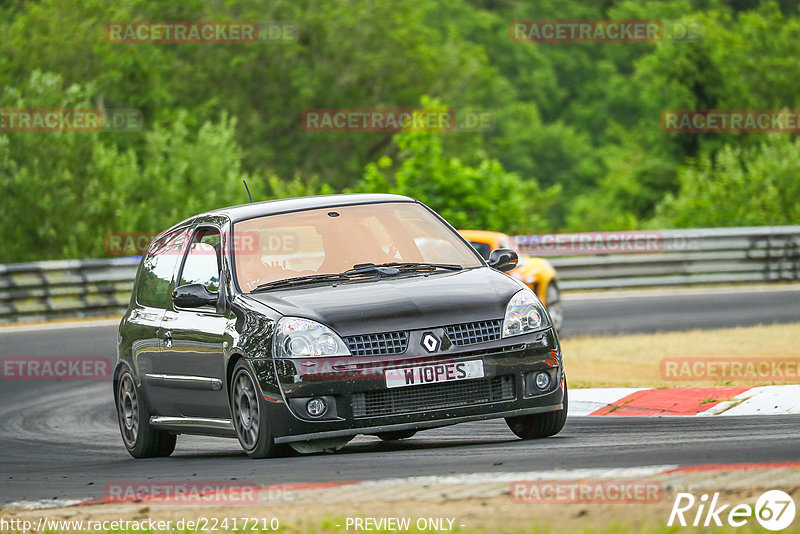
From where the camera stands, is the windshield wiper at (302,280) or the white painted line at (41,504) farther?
the windshield wiper at (302,280)

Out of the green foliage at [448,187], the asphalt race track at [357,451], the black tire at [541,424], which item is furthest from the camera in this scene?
the green foliage at [448,187]

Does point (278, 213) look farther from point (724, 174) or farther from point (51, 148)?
point (724, 174)

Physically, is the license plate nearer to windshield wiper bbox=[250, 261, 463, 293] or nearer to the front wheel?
the front wheel

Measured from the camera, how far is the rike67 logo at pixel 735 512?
5.59 m

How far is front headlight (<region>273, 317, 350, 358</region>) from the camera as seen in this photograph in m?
8.39

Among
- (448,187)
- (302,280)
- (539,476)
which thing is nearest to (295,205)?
(302,280)

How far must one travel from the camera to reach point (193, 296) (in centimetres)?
932

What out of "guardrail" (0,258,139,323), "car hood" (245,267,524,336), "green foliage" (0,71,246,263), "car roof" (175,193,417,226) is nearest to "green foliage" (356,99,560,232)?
"guardrail" (0,258,139,323)

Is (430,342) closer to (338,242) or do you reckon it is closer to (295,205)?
(338,242)

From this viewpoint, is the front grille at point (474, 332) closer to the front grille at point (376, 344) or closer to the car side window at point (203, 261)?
the front grille at point (376, 344)

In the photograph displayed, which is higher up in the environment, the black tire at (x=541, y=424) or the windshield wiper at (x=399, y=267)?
the windshield wiper at (x=399, y=267)

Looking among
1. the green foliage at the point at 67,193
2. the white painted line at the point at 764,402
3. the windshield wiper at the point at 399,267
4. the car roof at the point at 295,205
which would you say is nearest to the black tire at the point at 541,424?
the windshield wiper at the point at 399,267

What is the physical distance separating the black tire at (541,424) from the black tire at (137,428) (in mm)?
2599

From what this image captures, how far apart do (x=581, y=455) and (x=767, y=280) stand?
1971 centimetres
